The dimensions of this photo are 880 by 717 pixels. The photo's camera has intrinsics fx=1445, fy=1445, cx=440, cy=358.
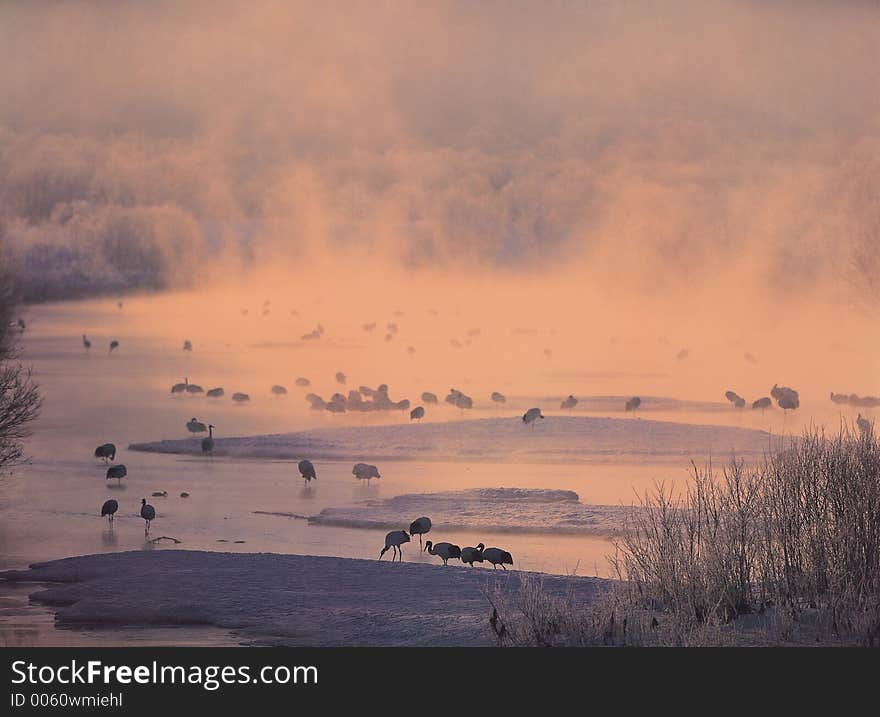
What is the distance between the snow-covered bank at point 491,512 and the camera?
11.8 meters

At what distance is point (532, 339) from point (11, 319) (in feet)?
14.8

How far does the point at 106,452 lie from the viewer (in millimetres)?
12367

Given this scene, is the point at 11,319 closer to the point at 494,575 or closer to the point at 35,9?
the point at 35,9

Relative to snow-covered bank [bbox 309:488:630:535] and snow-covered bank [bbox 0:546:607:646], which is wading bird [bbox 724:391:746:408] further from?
snow-covered bank [bbox 0:546:607:646]

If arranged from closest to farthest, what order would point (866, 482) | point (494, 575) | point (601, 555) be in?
point (866, 482), point (494, 575), point (601, 555)

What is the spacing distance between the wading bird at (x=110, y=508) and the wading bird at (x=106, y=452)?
23.8 inches

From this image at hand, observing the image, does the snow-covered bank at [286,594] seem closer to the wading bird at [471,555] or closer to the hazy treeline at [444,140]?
the wading bird at [471,555]

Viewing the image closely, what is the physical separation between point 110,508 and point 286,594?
9.87ft

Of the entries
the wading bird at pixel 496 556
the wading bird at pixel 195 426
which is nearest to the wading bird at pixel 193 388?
the wading bird at pixel 195 426

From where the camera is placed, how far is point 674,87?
12.2 meters

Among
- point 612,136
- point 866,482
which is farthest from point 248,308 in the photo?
point 866,482

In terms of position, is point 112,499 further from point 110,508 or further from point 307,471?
point 307,471

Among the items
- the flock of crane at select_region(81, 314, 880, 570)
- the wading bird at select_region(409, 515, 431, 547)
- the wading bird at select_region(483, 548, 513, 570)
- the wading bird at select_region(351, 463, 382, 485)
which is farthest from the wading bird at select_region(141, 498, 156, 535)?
the wading bird at select_region(483, 548, 513, 570)

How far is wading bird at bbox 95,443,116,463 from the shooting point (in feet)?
40.4
